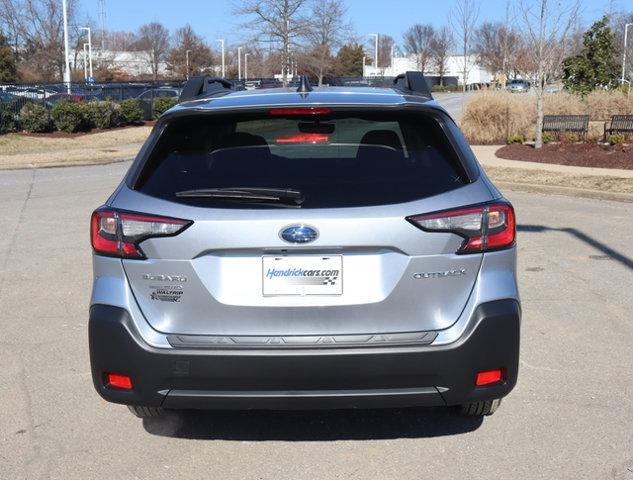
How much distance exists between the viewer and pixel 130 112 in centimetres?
3281

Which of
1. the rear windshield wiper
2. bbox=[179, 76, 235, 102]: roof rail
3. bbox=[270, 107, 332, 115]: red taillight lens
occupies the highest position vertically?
bbox=[179, 76, 235, 102]: roof rail

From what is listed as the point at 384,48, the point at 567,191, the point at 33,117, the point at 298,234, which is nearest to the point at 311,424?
the point at 298,234

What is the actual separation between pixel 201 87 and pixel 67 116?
26.2 meters

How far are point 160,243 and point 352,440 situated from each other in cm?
151

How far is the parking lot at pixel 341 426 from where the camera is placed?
12.7ft

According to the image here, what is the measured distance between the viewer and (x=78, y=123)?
2989cm

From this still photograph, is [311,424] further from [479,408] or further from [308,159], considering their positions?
[308,159]

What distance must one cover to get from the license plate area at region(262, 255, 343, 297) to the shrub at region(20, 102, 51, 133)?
27.1 m

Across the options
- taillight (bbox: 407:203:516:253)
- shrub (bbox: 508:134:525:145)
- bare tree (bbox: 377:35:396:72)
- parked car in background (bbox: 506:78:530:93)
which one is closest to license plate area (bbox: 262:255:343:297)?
taillight (bbox: 407:203:516:253)

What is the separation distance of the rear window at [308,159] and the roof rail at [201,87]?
597 millimetres

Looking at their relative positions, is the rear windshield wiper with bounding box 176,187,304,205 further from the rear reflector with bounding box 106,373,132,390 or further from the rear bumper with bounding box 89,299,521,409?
the rear reflector with bounding box 106,373,132,390

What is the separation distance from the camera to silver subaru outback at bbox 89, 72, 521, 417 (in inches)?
133

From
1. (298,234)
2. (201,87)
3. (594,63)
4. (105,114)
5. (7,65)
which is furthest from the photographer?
(7,65)

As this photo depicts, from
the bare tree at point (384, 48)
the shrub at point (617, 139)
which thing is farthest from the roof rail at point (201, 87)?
the bare tree at point (384, 48)
